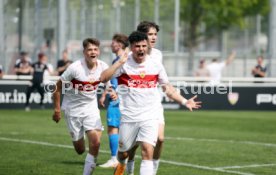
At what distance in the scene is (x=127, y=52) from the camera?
466 inches

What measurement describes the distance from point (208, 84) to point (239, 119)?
493 cm

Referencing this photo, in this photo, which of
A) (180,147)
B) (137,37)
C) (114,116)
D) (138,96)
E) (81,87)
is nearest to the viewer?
(137,37)

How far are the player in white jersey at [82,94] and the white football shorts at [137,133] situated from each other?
829 mm

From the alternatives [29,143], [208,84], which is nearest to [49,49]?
[208,84]

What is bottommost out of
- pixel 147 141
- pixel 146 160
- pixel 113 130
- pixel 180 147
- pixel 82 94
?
pixel 180 147

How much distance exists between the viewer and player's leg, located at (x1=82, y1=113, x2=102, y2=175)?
12641 millimetres

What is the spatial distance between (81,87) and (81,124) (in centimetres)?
58

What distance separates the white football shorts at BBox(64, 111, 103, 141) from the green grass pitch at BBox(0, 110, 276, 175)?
3.27 ft

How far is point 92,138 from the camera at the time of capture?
12859 mm

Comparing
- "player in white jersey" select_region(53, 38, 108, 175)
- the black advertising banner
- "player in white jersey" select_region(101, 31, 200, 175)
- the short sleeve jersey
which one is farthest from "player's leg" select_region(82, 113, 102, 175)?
the black advertising banner

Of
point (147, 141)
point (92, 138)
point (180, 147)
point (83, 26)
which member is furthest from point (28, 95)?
point (147, 141)

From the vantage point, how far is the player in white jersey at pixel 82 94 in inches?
512

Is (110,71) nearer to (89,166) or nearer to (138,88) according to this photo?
(138,88)

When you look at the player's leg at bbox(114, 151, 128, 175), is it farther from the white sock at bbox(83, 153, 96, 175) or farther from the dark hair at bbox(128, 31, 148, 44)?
the dark hair at bbox(128, 31, 148, 44)
